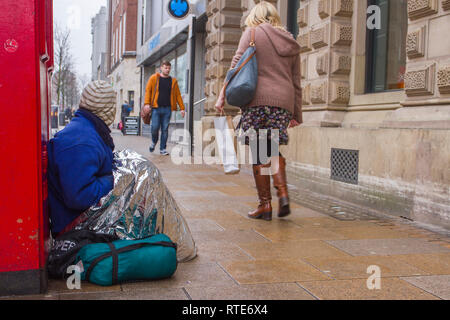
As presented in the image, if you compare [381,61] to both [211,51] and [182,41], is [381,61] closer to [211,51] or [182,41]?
[211,51]

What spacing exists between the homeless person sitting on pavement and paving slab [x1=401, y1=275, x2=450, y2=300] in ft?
4.52

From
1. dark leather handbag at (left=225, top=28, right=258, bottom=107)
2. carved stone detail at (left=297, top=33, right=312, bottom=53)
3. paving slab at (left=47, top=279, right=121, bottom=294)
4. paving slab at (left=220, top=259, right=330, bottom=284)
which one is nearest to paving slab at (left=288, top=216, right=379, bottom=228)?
dark leather handbag at (left=225, top=28, right=258, bottom=107)

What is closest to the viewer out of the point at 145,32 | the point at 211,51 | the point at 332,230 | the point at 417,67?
the point at 332,230

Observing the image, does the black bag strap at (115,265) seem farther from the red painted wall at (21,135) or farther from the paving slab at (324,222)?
the paving slab at (324,222)

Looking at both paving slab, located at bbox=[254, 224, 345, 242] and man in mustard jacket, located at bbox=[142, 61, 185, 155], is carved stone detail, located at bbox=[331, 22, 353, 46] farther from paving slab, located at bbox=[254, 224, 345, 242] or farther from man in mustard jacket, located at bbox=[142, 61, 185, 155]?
man in mustard jacket, located at bbox=[142, 61, 185, 155]

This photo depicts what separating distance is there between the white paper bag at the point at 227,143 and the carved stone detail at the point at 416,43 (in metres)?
1.87

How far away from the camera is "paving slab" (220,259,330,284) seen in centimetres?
318

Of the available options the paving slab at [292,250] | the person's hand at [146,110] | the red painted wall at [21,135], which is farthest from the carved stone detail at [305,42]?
the red painted wall at [21,135]

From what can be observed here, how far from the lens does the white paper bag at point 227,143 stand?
5.75 metres

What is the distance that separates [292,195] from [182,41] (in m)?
12.7

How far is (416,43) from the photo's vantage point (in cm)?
526
